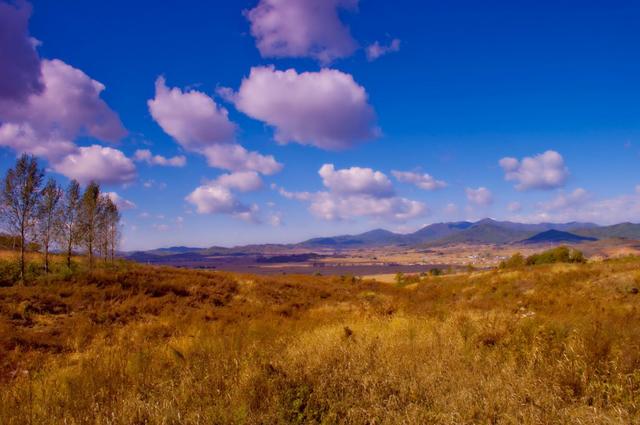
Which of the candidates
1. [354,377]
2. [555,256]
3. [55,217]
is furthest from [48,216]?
[555,256]

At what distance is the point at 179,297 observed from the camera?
20.1 meters

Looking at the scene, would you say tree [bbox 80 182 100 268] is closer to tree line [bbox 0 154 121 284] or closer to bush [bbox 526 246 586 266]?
tree line [bbox 0 154 121 284]

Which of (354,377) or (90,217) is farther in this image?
(90,217)

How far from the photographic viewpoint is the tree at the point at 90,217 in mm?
30859

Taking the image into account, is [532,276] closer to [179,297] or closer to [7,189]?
[179,297]

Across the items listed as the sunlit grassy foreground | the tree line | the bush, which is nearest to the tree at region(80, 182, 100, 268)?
the tree line

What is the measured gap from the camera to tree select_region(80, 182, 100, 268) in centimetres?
3086

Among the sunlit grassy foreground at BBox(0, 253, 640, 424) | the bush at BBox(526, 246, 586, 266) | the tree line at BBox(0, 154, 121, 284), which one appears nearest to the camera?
the sunlit grassy foreground at BBox(0, 253, 640, 424)

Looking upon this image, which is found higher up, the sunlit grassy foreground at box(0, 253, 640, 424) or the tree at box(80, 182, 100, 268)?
the tree at box(80, 182, 100, 268)

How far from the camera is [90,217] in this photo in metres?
32.2

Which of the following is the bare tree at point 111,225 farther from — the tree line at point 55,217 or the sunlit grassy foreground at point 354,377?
the sunlit grassy foreground at point 354,377

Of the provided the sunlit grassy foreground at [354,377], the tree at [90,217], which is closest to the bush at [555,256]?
the sunlit grassy foreground at [354,377]

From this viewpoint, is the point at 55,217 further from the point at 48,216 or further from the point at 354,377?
the point at 354,377

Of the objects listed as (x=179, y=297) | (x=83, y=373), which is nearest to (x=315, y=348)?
(x=83, y=373)
